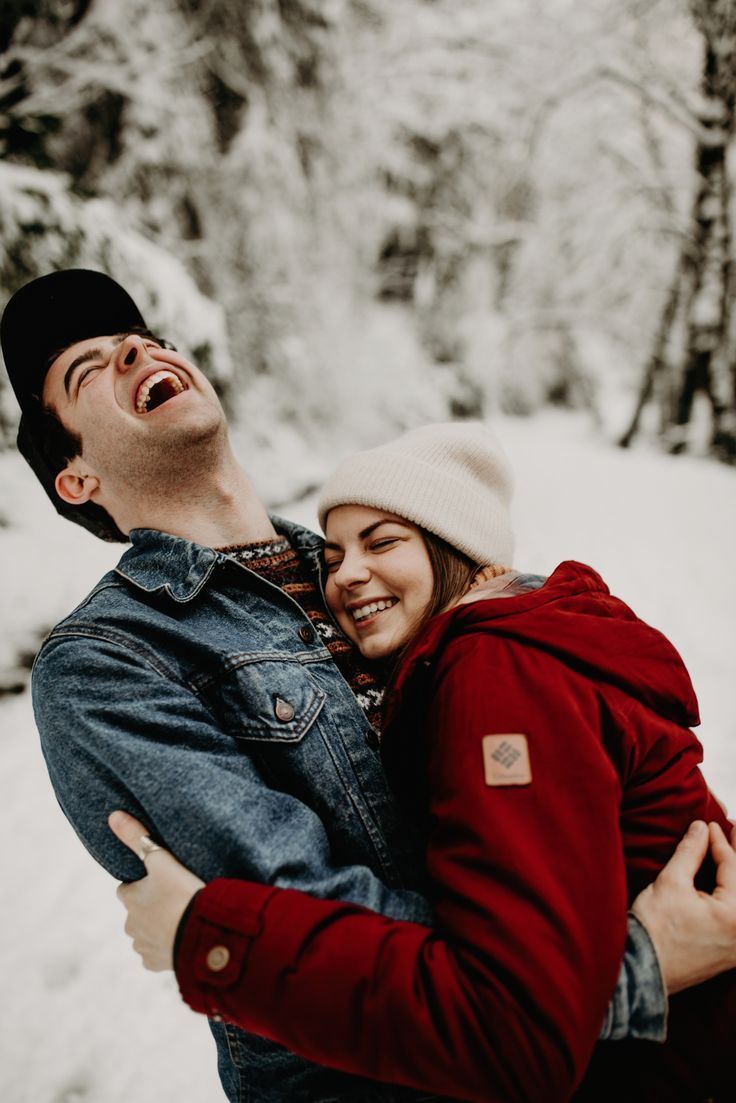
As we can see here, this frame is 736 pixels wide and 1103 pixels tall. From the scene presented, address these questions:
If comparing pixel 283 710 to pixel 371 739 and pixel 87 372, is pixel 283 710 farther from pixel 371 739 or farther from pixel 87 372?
pixel 87 372

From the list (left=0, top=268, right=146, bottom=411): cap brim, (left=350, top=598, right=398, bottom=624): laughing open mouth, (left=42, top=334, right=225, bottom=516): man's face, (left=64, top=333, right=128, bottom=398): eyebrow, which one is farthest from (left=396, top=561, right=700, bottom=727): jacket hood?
(left=0, top=268, right=146, bottom=411): cap brim

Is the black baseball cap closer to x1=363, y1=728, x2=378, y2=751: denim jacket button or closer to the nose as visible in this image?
the nose

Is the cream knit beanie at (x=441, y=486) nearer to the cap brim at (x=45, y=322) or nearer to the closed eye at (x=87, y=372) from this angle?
the closed eye at (x=87, y=372)

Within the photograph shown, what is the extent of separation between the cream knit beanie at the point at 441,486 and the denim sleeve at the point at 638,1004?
0.89 meters

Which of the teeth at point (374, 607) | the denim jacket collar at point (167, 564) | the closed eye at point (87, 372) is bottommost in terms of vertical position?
the teeth at point (374, 607)

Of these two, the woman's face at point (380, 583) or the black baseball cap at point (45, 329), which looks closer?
the woman's face at point (380, 583)

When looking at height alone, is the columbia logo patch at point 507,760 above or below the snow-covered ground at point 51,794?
above

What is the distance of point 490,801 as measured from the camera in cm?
91

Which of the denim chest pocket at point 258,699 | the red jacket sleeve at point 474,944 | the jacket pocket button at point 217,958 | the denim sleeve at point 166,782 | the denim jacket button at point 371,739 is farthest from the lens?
the denim jacket button at point 371,739

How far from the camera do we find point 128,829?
1.08 meters

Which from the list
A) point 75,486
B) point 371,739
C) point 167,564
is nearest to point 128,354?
point 75,486

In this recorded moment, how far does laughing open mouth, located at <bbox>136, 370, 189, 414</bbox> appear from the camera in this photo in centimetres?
156

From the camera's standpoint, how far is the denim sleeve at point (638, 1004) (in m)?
0.94

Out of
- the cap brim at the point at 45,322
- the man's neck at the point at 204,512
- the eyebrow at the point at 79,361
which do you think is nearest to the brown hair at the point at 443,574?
the man's neck at the point at 204,512
